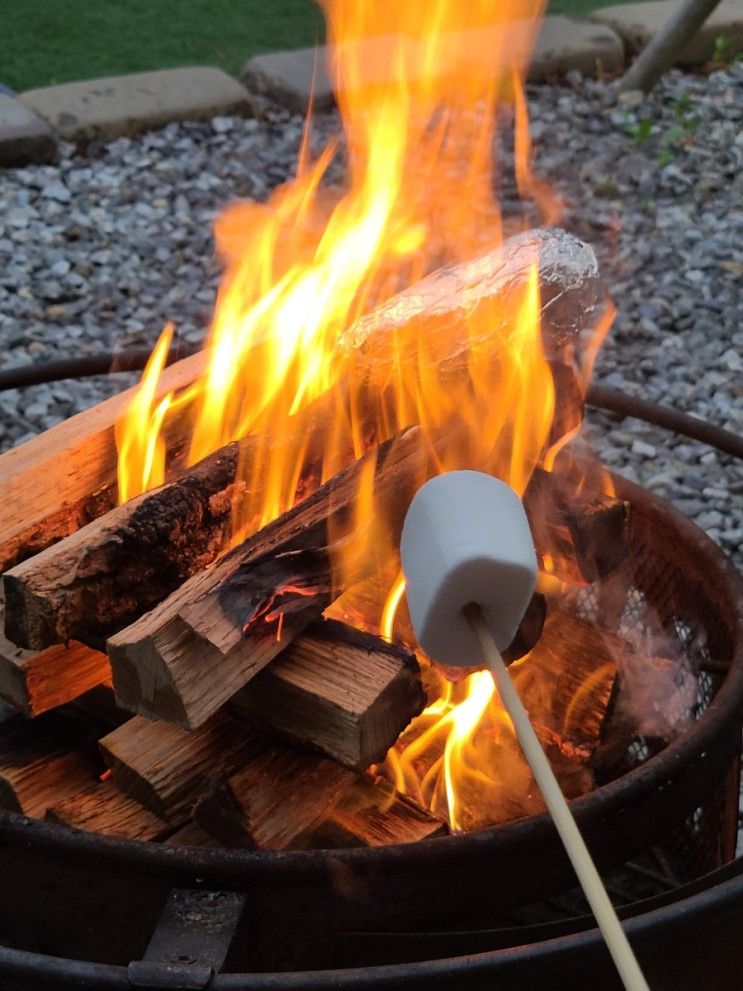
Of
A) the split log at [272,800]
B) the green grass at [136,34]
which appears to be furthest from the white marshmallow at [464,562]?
the green grass at [136,34]

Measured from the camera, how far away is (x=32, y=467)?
5.38ft

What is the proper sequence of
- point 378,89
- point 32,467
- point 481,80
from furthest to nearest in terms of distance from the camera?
point 481,80, point 378,89, point 32,467

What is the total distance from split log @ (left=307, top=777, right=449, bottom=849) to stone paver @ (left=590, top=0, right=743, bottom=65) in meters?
4.23

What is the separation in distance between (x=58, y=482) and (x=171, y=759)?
0.46 metres

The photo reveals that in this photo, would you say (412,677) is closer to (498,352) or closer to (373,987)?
(373,987)

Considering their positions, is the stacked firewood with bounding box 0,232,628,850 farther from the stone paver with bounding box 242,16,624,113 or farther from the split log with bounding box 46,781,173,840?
the stone paver with bounding box 242,16,624,113

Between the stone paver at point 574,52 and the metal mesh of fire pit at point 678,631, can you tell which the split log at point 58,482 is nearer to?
the metal mesh of fire pit at point 678,631

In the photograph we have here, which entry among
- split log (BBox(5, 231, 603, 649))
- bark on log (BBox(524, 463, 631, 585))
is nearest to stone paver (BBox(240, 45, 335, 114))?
split log (BBox(5, 231, 603, 649))

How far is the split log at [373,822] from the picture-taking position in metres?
1.41

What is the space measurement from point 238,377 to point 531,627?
63cm

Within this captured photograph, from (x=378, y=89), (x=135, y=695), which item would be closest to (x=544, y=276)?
(x=135, y=695)

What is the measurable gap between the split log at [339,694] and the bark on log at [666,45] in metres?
3.65

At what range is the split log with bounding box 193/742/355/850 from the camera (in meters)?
1.34

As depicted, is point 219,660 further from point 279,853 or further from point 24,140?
point 24,140
